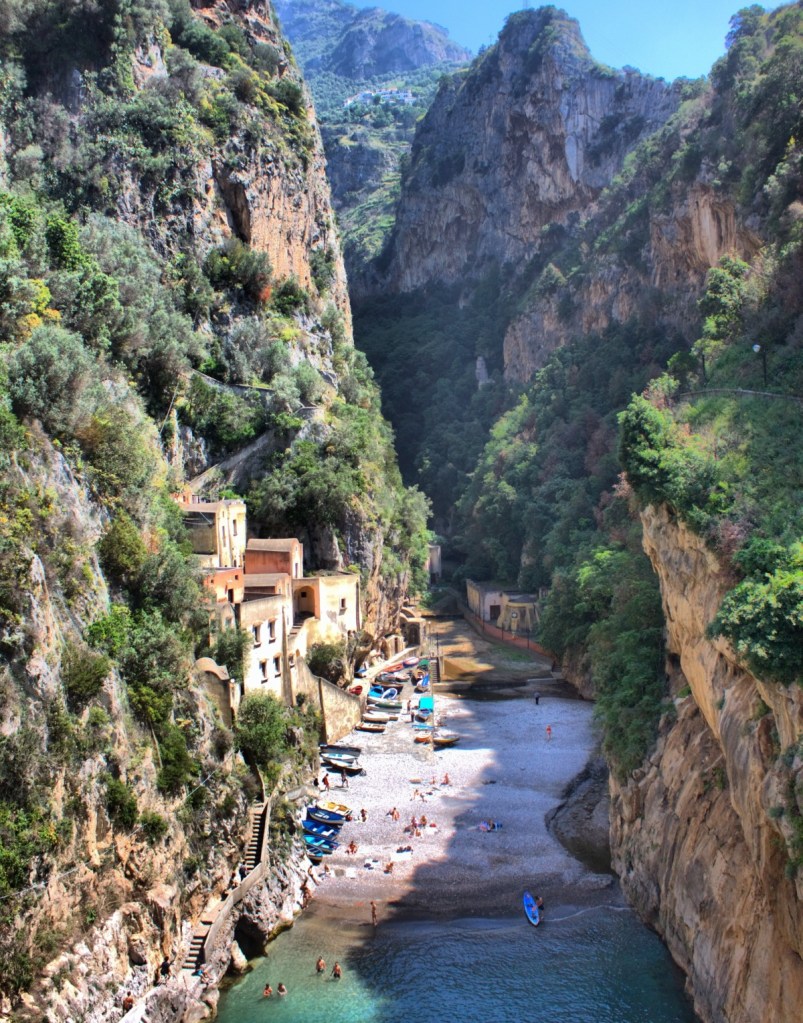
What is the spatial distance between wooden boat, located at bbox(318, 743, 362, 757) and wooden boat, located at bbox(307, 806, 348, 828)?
578cm

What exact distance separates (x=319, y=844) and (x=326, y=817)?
5.18ft

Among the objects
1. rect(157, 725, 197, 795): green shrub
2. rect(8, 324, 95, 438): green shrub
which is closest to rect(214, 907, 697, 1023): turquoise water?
rect(157, 725, 197, 795): green shrub

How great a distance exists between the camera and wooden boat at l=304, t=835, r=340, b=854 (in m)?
34.6

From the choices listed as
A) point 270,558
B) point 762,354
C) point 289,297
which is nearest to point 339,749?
point 270,558

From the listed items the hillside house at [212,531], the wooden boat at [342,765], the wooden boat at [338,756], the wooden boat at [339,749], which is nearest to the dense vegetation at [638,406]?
the wooden boat at [342,765]

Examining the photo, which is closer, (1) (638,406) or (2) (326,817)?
(1) (638,406)

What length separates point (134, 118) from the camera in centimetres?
5022

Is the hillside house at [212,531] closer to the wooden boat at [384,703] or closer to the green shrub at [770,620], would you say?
the wooden boat at [384,703]

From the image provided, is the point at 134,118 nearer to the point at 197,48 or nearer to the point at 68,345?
the point at 197,48

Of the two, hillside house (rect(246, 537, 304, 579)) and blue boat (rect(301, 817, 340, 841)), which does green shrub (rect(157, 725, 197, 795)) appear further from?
hillside house (rect(246, 537, 304, 579))

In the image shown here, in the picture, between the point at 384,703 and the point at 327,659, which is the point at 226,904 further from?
the point at 384,703

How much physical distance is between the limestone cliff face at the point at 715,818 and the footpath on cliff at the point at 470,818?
311 cm

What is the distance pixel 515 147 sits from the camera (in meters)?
114

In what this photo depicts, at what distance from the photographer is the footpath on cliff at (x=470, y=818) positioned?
104ft
